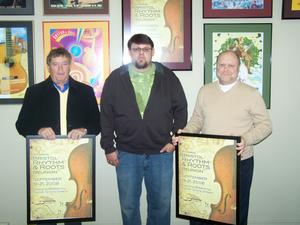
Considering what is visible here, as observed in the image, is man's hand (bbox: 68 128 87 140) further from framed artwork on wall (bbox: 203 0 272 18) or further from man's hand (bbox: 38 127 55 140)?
framed artwork on wall (bbox: 203 0 272 18)

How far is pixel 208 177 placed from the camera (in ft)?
7.11

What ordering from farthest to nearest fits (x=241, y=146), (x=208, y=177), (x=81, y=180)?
(x=81, y=180)
(x=208, y=177)
(x=241, y=146)

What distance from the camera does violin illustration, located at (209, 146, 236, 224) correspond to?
2094 mm

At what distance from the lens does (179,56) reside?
271 centimetres

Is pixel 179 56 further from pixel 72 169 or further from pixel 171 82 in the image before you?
pixel 72 169

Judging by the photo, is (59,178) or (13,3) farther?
(13,3)

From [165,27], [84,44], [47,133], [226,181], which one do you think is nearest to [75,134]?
[47,133]

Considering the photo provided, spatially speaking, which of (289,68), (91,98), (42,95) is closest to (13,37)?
(42,95)

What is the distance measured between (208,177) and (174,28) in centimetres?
123

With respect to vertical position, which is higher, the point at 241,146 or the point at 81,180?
the point at 241,146

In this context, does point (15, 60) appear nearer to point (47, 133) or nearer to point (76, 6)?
point (76, 6)

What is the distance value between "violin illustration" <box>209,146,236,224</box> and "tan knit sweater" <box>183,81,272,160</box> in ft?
0.42

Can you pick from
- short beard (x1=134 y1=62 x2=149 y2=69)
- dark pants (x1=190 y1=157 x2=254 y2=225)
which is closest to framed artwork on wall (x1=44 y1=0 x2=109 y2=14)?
short beard (x1=134 y1=62 x2=149 y2=69)

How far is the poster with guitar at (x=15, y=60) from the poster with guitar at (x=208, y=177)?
4.48 ft
